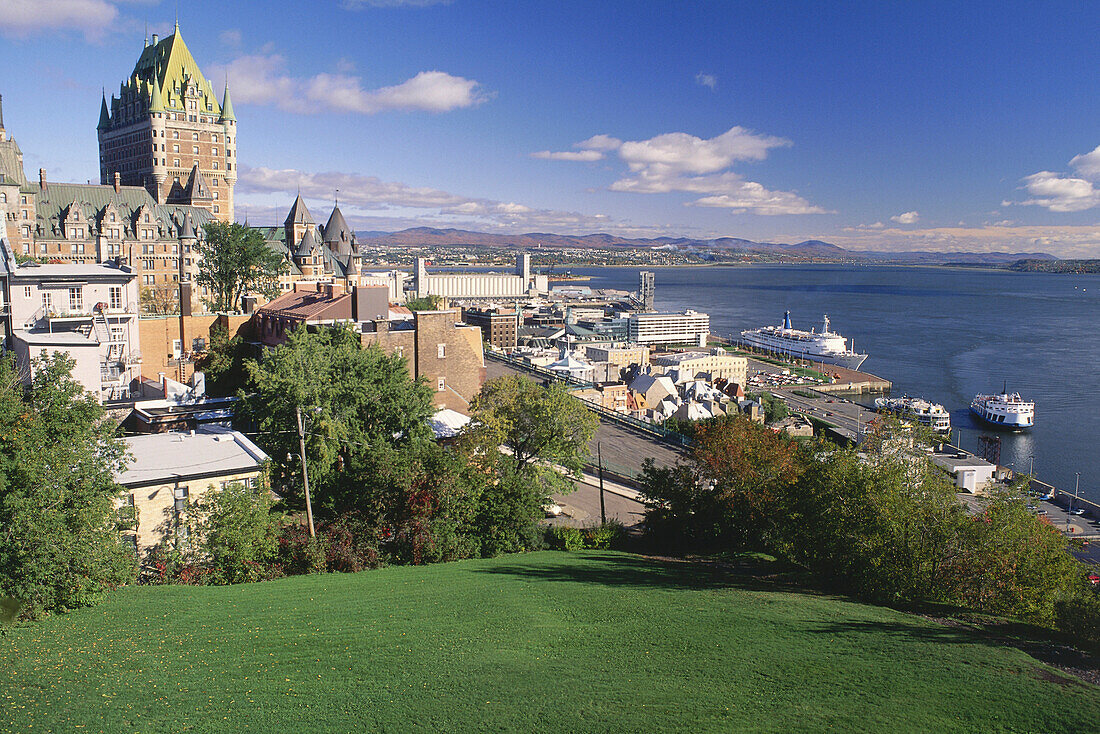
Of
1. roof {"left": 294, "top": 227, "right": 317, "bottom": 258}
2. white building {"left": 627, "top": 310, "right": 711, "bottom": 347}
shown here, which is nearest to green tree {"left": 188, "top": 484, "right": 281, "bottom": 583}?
roof {"left": 294, "top": 227, "right": 317, "bottom": 258}

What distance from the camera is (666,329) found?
468 ft

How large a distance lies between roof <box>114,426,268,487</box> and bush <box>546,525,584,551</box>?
30.2ft

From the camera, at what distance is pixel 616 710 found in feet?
32.7

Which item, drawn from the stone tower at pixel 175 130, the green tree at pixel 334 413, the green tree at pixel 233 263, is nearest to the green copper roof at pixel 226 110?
the stone tower at pixel 175 130

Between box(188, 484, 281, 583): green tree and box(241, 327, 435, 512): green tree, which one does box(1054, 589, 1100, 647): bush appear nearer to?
box(241, 327, 435, 512): green tree

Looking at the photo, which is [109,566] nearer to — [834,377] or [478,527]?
[478,527]

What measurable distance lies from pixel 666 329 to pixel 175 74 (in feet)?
295

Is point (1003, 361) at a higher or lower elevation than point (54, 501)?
lower

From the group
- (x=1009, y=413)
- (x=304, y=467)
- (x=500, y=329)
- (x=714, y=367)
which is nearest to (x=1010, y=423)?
(x=1009, y=413)

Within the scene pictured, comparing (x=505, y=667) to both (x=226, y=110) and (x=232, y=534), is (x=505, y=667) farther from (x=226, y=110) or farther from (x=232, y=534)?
(x=226, y=110)

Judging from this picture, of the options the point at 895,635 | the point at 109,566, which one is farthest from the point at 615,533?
the point at 109,566

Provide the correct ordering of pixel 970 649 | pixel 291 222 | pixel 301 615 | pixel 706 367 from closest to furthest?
pixel 970 649, pixel 301 615, pixel 291 222, pixel 706 367

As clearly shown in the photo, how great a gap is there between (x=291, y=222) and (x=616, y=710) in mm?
77466

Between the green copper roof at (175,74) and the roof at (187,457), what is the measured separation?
241ft
